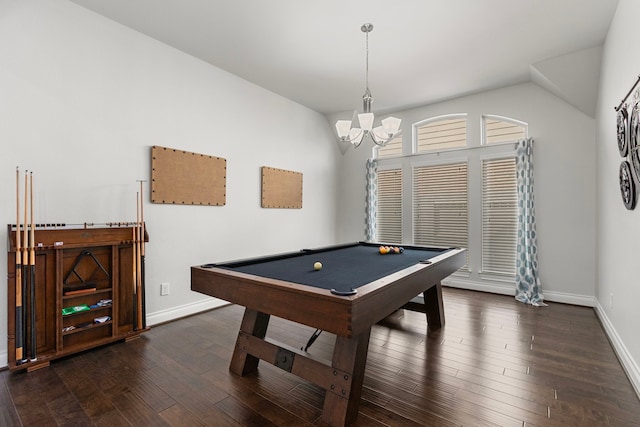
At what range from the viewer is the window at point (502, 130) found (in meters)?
4.34

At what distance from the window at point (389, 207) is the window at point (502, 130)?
4.71 ft

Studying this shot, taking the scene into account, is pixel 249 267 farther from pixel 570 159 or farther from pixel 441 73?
pixel 570 159

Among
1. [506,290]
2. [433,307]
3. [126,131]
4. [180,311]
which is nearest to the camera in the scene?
[126,131]

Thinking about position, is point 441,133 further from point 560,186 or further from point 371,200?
point 560,186

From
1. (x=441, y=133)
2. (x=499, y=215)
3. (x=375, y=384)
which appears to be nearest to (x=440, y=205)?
(x=499, y=215)

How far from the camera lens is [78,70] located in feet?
8.82

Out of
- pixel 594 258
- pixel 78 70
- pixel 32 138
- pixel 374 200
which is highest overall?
pixel 78 70

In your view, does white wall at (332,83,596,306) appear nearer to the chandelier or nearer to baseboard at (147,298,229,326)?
the chandelier

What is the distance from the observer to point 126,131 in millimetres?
3002

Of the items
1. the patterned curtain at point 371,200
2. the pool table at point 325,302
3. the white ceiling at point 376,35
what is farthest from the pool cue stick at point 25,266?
the patterned curtain at point 371,200

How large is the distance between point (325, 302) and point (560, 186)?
13.3 ft

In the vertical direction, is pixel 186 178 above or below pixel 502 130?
below

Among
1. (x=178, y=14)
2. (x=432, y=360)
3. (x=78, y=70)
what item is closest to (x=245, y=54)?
(x=178, y=14)

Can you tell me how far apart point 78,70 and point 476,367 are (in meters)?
4.10
